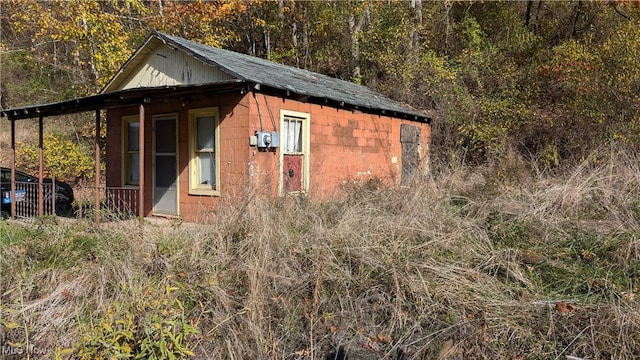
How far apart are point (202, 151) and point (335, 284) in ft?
16.9

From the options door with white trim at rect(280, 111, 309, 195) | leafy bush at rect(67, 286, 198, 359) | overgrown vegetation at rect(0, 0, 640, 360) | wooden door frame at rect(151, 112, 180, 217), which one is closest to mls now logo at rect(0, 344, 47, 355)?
overgrown vegetation at rect(0, 0, 640, 360)

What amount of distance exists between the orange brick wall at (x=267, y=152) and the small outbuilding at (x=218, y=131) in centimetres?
2

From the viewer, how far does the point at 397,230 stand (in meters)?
5.24

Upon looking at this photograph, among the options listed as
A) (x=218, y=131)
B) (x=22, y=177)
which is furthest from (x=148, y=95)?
(x=22, y=177)

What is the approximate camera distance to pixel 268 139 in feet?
26.0

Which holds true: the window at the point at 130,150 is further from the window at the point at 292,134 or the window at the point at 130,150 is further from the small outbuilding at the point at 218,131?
the window at the point at 292,134

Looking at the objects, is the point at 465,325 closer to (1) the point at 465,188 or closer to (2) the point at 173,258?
(2) the point at 173,258

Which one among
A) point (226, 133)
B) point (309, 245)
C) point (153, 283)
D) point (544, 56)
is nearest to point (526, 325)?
point (309, 245)

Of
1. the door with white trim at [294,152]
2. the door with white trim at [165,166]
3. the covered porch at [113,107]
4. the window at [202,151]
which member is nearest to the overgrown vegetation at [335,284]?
the covered porch at [113,107]

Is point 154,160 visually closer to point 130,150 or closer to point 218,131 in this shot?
point 130,150

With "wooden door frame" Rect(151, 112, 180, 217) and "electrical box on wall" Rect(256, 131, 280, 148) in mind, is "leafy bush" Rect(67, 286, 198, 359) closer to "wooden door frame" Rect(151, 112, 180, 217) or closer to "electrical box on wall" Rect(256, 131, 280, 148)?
"electrical box on wall" Rect(256, 131, 280, 148)

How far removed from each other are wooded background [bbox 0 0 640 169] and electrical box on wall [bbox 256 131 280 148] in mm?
5607

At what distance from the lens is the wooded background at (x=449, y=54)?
467 inches

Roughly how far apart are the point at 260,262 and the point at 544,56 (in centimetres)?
1511
